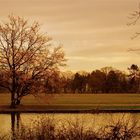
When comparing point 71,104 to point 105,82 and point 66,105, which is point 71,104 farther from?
point 105,82

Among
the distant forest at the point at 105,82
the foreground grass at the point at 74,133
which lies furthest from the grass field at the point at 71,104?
the distant forest at the point at 105,82

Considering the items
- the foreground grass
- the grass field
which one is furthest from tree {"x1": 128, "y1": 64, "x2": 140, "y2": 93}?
the foreground grass

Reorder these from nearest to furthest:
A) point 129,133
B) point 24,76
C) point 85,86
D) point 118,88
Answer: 1. point 129,133
2. point 24,76
3. point 118,88
4. point 85,86

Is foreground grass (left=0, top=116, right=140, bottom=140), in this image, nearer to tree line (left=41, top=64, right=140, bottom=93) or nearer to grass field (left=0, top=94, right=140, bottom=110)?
grass field (left=0, top=94, right=140, bottom=110)

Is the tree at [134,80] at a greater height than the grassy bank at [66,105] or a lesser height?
greater

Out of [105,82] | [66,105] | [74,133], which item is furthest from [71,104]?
[105,82]

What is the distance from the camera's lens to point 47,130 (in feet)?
50.1

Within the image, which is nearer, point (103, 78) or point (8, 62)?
point (8, 62)

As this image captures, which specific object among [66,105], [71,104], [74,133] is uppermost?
[71,104]

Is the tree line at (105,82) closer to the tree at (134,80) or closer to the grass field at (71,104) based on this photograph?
the tree at (134,80)

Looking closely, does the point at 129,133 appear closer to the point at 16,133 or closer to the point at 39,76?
the point at 16,133

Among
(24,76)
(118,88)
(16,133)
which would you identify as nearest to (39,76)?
(24,76)

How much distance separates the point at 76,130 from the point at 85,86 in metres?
152

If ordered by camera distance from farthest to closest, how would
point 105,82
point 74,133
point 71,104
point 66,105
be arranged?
point 105,82 → point 71,104 → point 66,105 → point 74,133
